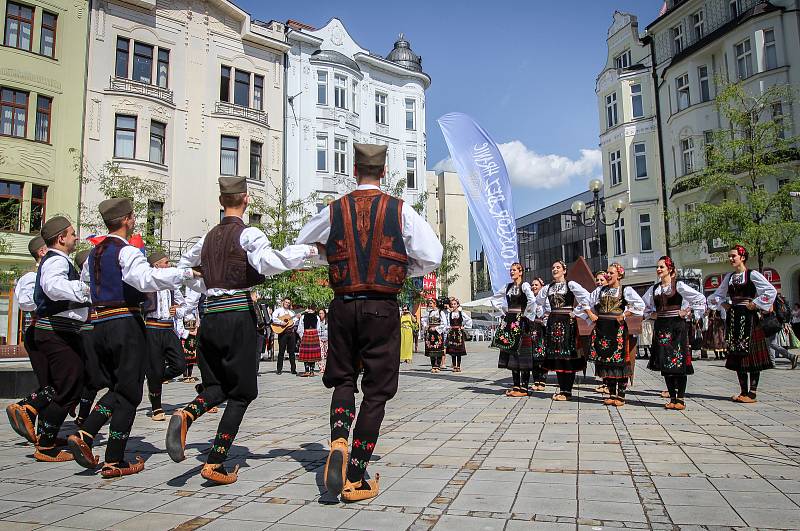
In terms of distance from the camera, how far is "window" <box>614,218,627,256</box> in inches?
1426

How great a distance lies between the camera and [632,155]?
3569 centimetres

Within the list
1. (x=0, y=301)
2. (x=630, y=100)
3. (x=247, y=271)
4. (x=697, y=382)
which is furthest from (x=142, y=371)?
(x=630, y=100)

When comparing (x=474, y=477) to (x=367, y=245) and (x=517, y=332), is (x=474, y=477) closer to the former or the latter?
(x=367, y=245)

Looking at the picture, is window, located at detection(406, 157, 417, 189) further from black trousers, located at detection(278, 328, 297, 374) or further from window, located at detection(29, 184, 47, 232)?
black trousers, located at detection(278, 328, 297, 374)

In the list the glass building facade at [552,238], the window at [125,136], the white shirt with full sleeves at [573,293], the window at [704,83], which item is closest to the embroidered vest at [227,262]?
the white shirt with full sleeves at [573,293]

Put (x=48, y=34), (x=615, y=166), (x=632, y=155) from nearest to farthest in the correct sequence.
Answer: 1. (x=48, y=34)
2. (x=632, y=155)
3. (x=615, y=166)

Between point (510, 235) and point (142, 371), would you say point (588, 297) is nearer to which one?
point (142, 371)

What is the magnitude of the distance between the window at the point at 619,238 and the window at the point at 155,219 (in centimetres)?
2475

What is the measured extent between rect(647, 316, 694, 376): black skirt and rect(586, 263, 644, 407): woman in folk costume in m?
0.37

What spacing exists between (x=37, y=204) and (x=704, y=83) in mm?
31697

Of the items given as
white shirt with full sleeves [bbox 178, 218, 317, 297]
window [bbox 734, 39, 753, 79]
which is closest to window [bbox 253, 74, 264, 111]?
window [bbox 734, 39, 753, 79]

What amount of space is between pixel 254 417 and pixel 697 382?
866 centimetres

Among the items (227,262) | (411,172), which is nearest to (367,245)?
(227,262)

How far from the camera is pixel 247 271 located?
15.5 feet
